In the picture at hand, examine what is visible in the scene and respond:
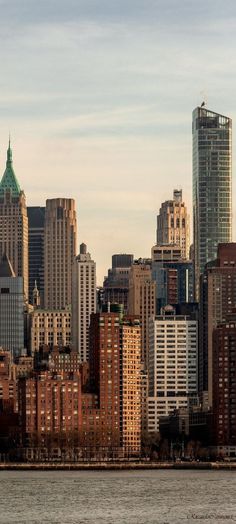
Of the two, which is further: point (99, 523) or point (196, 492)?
point (196, 492)

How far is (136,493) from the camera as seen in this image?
7633 inches

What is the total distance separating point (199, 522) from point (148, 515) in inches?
382

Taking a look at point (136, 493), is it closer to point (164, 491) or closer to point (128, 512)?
point (164, 491)

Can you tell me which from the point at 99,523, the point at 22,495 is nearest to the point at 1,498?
the point at 22,495

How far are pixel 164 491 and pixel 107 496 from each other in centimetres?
858

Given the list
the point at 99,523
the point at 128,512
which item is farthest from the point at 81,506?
the point at 99,523

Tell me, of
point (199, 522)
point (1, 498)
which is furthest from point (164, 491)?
point (199, 522)

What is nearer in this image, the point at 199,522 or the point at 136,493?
the point at 199,522

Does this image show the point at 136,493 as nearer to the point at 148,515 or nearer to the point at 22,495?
the point at 22,495

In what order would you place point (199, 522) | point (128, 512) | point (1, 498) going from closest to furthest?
point (199, 522)
point (128, 512)
point (1, 498)

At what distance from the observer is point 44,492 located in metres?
194

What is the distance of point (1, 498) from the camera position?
611 feet

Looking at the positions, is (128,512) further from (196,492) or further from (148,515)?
(196,492)

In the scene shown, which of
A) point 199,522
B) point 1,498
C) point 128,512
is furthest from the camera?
point 1,498
